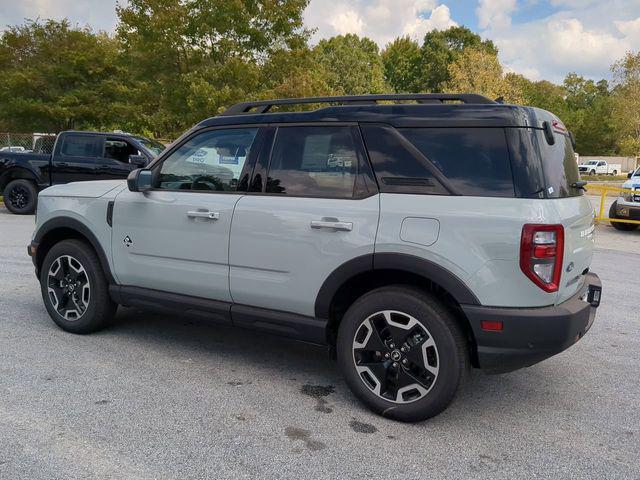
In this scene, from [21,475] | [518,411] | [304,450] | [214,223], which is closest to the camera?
[21,475]

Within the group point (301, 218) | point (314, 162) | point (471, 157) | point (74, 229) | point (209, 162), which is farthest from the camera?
point (74, 229)

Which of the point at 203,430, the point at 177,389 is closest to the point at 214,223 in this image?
the point at 177,389

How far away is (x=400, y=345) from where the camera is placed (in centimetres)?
323

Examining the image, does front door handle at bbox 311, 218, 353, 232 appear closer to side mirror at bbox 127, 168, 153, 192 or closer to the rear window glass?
the rear window glass

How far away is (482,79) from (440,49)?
23.0m

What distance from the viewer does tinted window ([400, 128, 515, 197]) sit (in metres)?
3.01

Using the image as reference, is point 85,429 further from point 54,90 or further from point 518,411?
point 54,90

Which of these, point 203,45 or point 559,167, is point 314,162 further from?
point 203,45

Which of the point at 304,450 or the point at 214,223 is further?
the point at 214,223

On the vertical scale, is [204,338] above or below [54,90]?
below

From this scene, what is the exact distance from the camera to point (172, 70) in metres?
18.8

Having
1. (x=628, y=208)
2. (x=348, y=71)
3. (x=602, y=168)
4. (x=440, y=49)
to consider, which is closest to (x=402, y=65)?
(x=440, y=49)

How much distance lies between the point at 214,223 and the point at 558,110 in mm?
69359

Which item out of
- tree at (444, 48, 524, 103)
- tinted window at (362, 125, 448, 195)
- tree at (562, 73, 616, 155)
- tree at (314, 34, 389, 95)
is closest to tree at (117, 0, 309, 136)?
tinted window at (362, 125, 448, 195)
